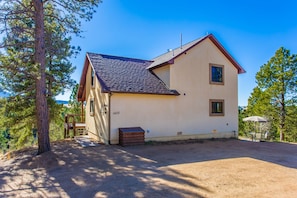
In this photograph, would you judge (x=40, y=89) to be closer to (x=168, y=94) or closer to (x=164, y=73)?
(x=168, y=94)

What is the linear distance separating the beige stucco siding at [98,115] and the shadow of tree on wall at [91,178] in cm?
348

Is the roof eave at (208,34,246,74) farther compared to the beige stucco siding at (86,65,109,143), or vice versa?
the roof eave at (208,34,246,74)

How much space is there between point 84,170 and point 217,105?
11257mm

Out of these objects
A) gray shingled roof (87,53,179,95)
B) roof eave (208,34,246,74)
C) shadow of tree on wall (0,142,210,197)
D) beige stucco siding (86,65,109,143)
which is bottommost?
shadow of tree on wall (0,142,210,197)

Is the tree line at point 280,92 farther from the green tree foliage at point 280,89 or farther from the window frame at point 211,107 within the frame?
the window frame at point 211,107

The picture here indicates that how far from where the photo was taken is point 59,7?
979 cm

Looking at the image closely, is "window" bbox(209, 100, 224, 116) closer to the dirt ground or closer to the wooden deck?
the dirt ground

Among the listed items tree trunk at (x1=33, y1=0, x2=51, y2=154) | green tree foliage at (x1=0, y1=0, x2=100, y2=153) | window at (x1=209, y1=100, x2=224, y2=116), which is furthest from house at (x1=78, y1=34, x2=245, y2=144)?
tree trunk at (x1=33, y1=0, x2=51, y2=154)

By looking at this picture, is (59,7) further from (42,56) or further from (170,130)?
(170,130)

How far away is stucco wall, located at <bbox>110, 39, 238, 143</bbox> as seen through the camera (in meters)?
11.5

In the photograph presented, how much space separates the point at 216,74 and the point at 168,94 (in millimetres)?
4902

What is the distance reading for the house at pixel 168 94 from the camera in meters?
11.4

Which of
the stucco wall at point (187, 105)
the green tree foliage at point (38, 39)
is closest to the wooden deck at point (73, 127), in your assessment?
the green tree foliage at point (38, 39)

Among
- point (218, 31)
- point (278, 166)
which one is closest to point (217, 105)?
point (218, 31)
